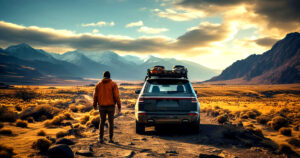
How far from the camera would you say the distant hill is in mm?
142750

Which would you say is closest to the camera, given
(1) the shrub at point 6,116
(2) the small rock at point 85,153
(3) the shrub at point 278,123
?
(2) the small rock at point 85,153

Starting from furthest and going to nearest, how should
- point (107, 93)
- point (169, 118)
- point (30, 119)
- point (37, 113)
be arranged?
point (37, 113) < point (30, 119) < point (169, 118) < point (107, 93)

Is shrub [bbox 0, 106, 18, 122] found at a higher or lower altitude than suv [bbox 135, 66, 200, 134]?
lower

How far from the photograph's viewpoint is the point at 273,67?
6353 inches

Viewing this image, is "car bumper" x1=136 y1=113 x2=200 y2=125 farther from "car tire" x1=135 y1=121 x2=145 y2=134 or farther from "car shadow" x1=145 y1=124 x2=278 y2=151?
"car tire" x1=135 y1=121 x2=145 y2=134

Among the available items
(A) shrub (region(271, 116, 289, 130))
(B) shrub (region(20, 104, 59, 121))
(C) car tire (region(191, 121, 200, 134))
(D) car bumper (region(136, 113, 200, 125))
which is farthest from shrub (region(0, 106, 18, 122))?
(A) shrub (region(271, 116, 289, 130))

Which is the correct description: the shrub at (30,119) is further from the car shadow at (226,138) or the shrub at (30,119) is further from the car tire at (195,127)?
the car tire at (195,127)

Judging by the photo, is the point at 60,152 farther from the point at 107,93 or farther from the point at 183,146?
the point at 183,146

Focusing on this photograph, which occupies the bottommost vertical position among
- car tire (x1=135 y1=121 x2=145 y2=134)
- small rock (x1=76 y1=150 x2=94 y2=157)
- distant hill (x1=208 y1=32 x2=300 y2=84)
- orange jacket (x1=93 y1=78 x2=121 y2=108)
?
small rock (x1=76 y1=150 x2=94 y2=157)

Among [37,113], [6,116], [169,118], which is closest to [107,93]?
[169,118]

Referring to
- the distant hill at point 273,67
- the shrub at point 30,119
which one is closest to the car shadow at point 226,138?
the shrub at point 30,119

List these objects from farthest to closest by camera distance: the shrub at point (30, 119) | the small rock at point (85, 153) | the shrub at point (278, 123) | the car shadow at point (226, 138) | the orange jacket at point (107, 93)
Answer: the shrub at point (30, 119)
the shrub at point (278, 123)
the car shadow at point (226, 138)
the orange jacket at point (107, 93)
the small rock at point (85, 153)

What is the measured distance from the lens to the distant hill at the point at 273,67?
468 ft

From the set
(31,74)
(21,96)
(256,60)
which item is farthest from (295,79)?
(31,74)
